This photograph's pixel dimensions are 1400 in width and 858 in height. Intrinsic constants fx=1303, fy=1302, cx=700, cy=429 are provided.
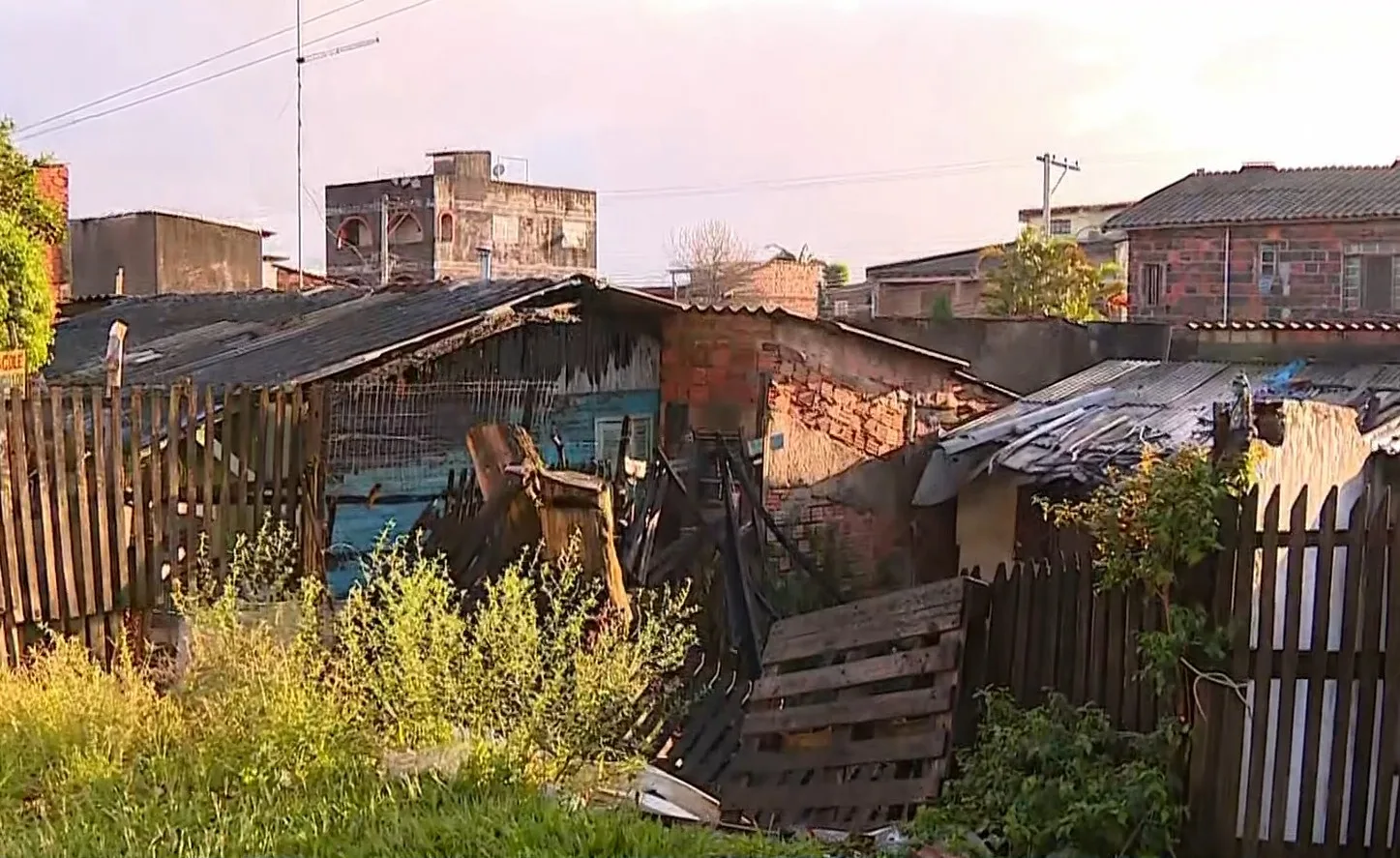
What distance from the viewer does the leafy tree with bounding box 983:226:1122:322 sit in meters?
25.4

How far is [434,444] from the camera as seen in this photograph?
1049 cm

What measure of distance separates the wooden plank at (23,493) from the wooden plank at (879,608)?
399cm

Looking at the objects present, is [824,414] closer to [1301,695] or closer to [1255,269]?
[1301,695]

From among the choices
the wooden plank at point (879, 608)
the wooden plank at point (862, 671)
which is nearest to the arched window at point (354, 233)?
the wooden plank at point (879, 608)

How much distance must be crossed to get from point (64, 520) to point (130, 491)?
1.51 ft

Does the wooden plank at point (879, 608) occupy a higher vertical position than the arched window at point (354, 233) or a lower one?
A: lower

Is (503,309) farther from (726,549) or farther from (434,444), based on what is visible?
(726,549)

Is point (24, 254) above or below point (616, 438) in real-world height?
above

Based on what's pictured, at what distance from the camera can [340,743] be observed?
545cm

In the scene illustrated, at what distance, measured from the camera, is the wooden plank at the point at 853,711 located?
6.22 metres

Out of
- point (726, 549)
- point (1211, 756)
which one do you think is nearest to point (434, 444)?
point (726, 549)

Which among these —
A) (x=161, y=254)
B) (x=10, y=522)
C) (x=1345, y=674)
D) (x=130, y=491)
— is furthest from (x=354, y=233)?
(x=1345, y=674)

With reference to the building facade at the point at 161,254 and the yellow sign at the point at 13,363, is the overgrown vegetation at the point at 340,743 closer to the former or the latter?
the yellow sign at the point at 13,363

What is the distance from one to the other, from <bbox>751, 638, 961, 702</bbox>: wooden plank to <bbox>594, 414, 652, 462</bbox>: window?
15.1 feet
